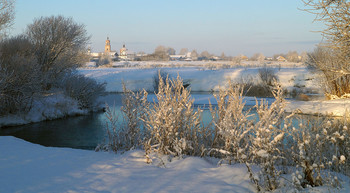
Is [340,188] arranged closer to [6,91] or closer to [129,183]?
[129,183]

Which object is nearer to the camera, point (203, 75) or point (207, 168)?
point (207, 168)

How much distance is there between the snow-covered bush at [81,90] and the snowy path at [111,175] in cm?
1215

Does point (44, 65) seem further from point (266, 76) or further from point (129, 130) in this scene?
point (266, 76)

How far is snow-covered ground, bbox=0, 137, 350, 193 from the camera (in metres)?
4.00

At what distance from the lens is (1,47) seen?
14805mm

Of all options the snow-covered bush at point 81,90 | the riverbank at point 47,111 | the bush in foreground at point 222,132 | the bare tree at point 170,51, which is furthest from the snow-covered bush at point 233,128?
the bare tree at point 170,51

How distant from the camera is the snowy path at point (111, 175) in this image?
159 inches

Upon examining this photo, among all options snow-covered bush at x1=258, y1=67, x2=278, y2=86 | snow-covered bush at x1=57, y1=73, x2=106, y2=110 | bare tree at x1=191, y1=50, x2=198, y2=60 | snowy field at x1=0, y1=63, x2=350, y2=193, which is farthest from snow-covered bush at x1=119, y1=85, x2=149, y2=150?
bare tree at x1=191, y1=50, x2=198, y2=60

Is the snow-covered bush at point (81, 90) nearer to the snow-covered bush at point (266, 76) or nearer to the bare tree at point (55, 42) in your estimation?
the bare tree at point (55, 42)

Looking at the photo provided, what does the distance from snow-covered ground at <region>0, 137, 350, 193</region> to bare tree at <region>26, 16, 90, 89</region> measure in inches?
528

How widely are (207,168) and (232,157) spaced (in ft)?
1.73

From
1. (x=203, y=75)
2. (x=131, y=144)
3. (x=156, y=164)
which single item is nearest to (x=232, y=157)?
(x=156, y=164)

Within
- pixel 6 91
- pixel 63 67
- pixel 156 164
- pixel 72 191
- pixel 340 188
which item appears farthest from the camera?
pixel 63 67

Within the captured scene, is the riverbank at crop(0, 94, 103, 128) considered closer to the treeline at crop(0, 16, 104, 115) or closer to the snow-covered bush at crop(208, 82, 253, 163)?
the treeline at crop(0, 16, 104, 115)
